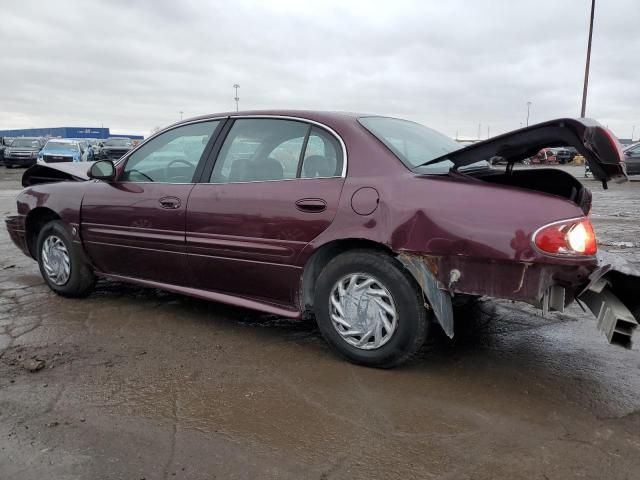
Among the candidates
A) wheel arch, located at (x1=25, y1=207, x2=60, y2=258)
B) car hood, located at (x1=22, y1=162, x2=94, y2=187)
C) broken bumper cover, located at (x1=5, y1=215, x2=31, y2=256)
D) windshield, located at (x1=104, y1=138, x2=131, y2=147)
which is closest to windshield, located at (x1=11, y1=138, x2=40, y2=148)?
windshield, located at (x1=104, y1=138, x2=131, y2=147)

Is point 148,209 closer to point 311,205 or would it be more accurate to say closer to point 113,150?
point 311,205

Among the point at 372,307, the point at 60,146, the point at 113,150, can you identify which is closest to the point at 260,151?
the point at 372,307

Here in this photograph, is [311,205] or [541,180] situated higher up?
[541,180]

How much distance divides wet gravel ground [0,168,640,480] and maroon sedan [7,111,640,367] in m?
0.35

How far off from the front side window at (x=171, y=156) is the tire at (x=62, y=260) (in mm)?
833

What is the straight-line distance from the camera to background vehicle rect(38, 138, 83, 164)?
23656mm

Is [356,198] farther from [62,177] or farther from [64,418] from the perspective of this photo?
[62,177]

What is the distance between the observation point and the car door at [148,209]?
391 centimetres

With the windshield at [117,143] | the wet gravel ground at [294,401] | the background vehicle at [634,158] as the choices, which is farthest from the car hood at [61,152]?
the background vehicle at [634,158]

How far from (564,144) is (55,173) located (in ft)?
14.3

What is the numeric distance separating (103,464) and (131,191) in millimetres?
2352

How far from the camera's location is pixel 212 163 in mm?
3826

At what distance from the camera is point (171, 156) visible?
13.6 ft

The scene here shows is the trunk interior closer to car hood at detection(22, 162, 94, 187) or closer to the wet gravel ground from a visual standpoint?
the wet gravel ground
